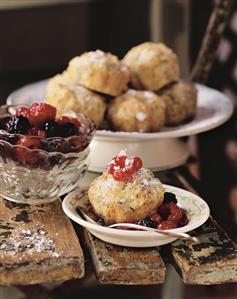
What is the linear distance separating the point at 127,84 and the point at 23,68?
122 centimetres

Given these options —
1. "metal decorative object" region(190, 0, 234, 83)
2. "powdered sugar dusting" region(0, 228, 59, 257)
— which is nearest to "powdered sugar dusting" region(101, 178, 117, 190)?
"powdered sugar dusting" region(0, 228, 59, 257)

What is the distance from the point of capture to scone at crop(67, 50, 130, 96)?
52.8 inches

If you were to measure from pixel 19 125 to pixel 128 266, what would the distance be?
0.29 meters

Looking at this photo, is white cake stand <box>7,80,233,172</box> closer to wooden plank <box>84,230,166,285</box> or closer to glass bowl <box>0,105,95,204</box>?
glass bowl <box>0,105,95,204</box>

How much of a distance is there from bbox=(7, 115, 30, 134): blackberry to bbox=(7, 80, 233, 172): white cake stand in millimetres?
182

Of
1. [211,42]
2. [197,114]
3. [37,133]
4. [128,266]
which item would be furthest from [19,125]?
[211,42]

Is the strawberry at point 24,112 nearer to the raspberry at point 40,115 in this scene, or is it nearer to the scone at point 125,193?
the raspberry at point 40,115

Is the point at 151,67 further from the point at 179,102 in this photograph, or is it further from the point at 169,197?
the point at 169,197

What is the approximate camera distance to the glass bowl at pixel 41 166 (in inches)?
44.7

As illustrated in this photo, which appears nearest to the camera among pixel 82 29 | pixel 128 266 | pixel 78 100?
pixel 128 266

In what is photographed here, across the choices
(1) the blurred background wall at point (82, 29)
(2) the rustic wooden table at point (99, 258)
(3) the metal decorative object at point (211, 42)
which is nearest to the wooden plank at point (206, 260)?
(2) the rustic wooden table at point (99, 258)

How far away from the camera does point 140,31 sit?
264cm

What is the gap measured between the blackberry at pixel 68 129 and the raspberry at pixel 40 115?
0.02 metres

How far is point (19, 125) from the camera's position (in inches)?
45.0
